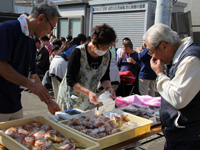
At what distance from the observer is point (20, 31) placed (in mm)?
1718

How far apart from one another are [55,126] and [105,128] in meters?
0.40

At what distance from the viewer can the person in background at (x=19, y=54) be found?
1597 mm

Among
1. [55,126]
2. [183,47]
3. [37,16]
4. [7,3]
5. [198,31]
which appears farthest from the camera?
[198,31]

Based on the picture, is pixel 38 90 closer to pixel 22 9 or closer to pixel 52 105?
pixel 52 105

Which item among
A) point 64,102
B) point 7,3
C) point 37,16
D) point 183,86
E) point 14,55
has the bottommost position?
point 64,102

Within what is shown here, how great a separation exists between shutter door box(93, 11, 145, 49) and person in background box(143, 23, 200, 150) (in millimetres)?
6789

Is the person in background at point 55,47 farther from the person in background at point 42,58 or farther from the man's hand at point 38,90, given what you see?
the man's hand at point 38,90

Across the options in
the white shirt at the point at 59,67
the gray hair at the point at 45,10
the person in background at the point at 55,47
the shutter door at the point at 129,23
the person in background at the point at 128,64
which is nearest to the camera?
the gray hair at the point at 45,10

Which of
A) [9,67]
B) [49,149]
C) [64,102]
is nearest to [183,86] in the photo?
[49,149]

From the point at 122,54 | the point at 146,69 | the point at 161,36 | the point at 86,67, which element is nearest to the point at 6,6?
the point at 122,54

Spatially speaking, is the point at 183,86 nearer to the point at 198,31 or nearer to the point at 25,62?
the point at 25,62

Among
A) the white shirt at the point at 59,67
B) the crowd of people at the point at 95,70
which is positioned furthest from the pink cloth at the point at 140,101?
the white shirt at the point at 59,67

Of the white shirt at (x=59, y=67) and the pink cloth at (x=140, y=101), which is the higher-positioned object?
the white shirt at (x=59, y=67)

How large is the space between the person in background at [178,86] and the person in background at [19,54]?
903 mm
